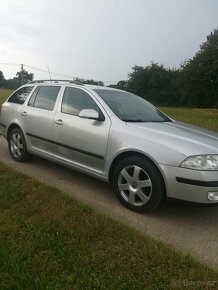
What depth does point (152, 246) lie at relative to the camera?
3777 mm

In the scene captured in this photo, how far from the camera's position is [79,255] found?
3.52 meters

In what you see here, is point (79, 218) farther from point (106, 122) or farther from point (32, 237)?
point (106, 122)

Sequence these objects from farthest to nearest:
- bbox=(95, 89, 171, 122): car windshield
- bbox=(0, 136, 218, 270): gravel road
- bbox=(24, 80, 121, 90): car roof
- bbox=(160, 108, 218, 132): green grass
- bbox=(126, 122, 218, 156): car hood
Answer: bbox=(160, 108, 218, 132): green grass, bbox=(24, 80, 121, 90): car roof, bbox=(95, 89, 171, 122): car windshield, bbox=(126, 122, 218, 156): car hood, bbox=(0, 136, 218, 270): gravel road

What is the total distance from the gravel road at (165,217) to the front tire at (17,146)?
1.58ft

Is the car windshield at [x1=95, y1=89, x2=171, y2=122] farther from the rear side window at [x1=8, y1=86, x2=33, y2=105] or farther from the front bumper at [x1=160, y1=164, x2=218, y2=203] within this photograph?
the rear side window at [x1=8, y1=86, x2=33, y2=105]

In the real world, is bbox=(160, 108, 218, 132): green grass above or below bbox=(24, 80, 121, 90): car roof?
below

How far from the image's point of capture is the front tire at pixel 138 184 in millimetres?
4547

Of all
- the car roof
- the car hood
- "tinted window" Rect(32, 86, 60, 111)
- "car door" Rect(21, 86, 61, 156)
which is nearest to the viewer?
the car hood

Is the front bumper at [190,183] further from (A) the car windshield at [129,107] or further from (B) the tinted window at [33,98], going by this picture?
(B) the tinted window at [33,98]

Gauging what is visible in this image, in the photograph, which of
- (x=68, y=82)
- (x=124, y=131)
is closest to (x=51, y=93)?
(x=68, y=82)

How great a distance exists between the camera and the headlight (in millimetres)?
4344

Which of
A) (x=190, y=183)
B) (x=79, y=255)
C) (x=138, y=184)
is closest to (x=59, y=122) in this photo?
(x=138, y=184)

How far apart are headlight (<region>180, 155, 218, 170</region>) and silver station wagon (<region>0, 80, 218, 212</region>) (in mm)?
11

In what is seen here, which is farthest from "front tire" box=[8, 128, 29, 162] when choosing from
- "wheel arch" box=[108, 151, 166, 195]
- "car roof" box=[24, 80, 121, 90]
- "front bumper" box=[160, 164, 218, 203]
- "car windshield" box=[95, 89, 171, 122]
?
"front bumper" box=[160, 164, 218, 203]
